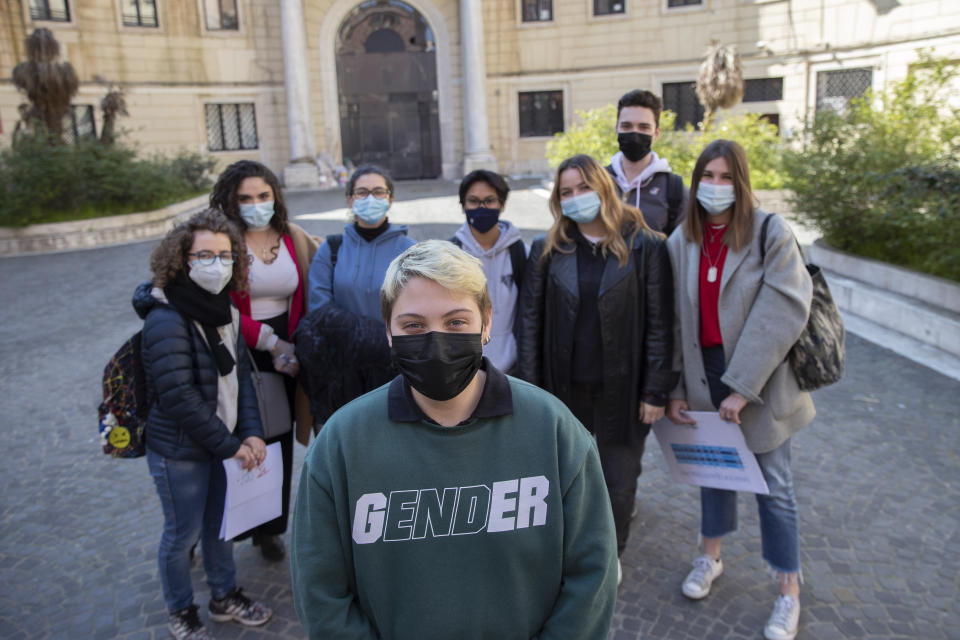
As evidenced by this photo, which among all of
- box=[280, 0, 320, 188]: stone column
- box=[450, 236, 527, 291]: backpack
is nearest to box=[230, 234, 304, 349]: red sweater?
box=[450, 236, 527, 291]: backpack

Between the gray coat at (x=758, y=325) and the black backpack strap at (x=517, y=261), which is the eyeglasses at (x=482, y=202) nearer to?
the black backpack strap at (x=517, y=261)

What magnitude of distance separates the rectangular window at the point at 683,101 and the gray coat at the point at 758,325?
2391 centimetres

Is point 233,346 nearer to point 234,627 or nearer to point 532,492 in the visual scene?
point 234,627

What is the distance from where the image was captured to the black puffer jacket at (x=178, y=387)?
304cm

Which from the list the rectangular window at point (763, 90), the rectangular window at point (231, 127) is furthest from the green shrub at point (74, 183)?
the rectangular window at point (763, 90)

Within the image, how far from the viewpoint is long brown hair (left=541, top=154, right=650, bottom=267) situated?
3416 millimetres

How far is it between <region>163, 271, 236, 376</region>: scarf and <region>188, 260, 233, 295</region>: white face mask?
0.03 m

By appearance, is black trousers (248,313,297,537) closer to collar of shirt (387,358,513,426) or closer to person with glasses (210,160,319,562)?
person with glasses (210,160,319,562)

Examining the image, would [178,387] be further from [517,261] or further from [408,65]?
[408,65]

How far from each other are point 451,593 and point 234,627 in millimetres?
2167

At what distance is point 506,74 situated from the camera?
88.6 ft

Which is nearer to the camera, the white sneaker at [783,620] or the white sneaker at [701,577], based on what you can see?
the white sneaker at [783,620]

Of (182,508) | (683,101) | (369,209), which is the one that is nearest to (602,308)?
(369,209)

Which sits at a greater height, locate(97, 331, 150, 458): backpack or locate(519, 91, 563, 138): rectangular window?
locate(519, 91, 563, 138): rectangular window
